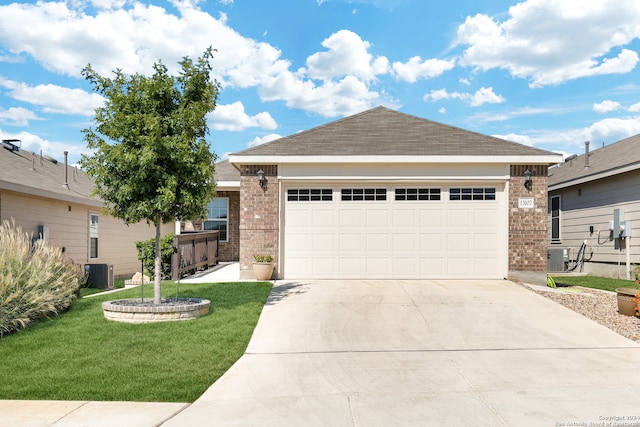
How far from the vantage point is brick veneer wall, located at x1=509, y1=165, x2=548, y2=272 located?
12.9m

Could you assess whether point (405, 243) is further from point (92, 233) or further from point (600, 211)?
point (92, 233)

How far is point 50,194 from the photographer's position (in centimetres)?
1345

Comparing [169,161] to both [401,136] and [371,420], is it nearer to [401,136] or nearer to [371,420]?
[371,420]

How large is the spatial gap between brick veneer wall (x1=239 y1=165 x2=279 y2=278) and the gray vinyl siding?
35.1 feet

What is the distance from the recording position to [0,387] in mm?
5609

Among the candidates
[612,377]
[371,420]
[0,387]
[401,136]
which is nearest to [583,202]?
[401,136]

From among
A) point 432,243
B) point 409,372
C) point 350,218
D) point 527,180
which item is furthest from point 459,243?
point 409,372

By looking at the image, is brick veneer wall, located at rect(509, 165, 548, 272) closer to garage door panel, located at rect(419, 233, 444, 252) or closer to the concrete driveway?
garage door panel, located at rect(419, 233, 444, 252)

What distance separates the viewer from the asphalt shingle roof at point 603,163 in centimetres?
1561

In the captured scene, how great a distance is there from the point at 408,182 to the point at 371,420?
908 centimetres

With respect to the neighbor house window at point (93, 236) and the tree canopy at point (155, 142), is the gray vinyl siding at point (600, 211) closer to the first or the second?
the tree canopy at point (155, 142)

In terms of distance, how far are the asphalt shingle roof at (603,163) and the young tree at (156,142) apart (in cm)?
1240

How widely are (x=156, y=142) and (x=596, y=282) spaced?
13192 millimetres

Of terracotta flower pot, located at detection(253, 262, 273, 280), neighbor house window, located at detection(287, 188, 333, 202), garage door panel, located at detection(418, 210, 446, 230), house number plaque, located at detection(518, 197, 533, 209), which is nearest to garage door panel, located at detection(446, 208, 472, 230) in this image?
garage door panel, located at detection(418, 210, 446, 230)
